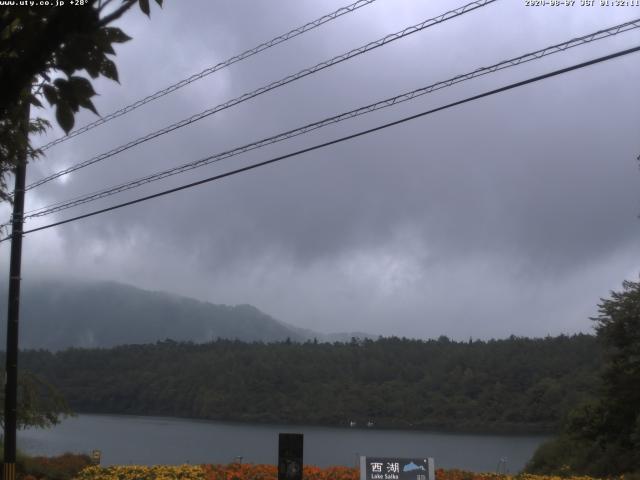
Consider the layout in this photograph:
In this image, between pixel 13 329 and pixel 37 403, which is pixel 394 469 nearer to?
pixel 13 329

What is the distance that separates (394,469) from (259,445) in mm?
23455

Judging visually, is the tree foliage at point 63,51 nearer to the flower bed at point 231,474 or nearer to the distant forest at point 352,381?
the flower bed at point 231,474

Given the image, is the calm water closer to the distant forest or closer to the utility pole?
the distant forest

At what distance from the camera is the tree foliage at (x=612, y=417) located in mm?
22312

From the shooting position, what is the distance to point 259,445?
3484 centimetres

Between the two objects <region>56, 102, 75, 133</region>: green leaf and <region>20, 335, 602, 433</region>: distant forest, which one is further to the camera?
<region>20, 335, 602, 433</region>: distant forest

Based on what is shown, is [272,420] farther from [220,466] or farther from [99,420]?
[220,466]

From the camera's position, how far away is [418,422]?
129ft

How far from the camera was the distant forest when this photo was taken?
4031cm

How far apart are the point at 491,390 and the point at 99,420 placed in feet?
91.0

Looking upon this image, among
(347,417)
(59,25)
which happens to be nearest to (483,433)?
(347,417)

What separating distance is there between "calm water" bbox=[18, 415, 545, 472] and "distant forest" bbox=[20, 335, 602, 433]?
234cm

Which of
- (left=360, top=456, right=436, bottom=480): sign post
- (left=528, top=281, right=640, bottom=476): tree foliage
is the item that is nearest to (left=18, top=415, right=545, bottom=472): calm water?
(left=528, top=281, right=640, bottom=476): tree foliage

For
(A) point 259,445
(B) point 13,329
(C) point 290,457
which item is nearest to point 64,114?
(C) point 290,457
